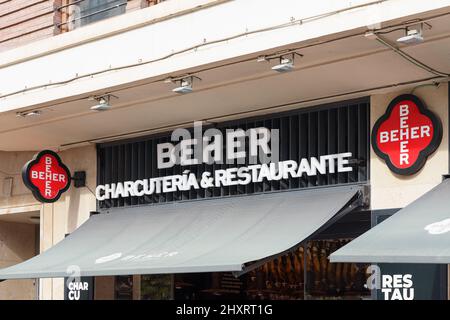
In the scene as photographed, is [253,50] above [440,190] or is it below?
above

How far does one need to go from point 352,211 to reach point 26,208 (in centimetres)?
658

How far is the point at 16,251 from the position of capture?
1753 cm

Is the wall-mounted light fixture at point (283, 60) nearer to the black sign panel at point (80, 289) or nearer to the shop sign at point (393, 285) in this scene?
the shop sign at point (393, 285)

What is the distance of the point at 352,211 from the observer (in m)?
11.5

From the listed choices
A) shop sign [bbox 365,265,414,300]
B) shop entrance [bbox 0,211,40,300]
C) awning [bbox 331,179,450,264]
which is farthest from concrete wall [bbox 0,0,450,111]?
shop entrance [bbox 0,211,40,300]

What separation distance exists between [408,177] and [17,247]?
8909 mm

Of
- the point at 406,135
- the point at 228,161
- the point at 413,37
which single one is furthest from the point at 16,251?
the point at 413,37

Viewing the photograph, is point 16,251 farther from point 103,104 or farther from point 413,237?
point 413,237

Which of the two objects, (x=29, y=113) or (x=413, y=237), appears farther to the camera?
(x=29, y=113)

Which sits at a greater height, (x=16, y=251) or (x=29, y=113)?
(x=29, y=113)

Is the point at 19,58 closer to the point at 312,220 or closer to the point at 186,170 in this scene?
the point at 186,170

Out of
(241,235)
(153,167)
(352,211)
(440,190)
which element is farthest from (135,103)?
(440,190)

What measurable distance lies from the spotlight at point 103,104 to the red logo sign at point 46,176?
2151 mm

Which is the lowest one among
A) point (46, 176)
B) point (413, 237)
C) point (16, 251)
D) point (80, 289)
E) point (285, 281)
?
point (80, 289)
